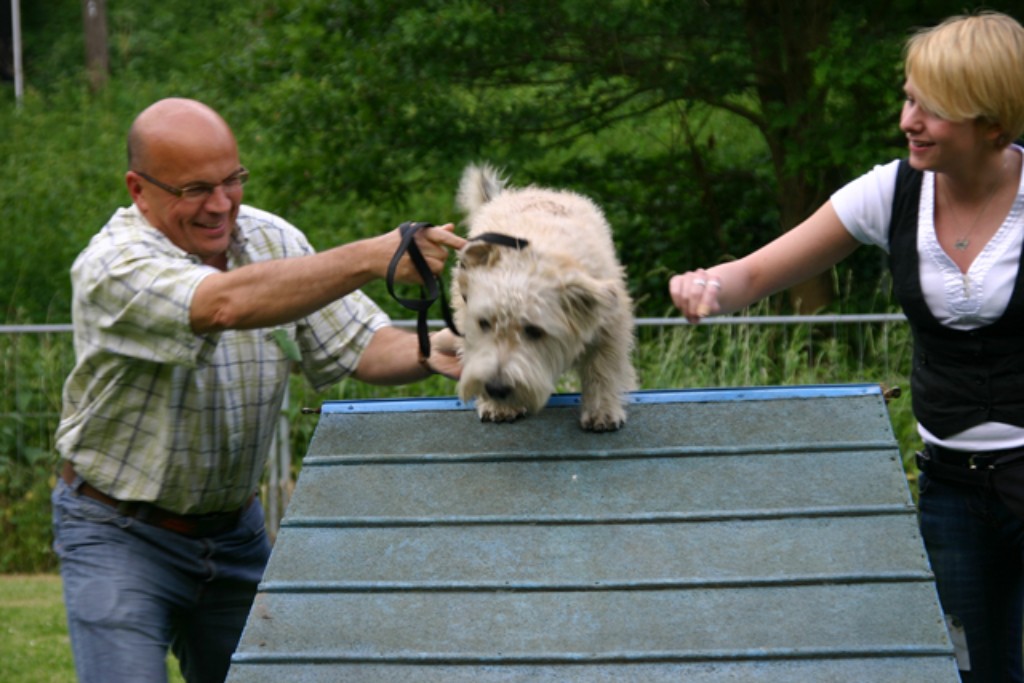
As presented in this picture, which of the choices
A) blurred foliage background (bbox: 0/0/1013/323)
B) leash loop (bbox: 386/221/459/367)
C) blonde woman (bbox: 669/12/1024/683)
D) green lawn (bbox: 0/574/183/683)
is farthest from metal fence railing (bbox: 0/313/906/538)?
blonde woman (bbox: 669/12/1024/683)

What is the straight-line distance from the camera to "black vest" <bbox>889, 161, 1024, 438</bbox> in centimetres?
335

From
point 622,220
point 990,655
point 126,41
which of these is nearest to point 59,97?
point 126,41

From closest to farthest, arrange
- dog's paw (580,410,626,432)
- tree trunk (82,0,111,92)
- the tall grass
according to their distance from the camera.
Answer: dog's paw (580,410,626,432)
the tall grass
tree trunk (82,0,111,92)

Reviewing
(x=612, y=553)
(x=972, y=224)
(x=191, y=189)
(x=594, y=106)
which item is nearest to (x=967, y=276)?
(x=972, y=224)

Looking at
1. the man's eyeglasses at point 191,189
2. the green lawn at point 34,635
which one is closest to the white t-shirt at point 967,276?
the man's eyeglasses at point 191,189

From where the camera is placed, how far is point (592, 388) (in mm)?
4230

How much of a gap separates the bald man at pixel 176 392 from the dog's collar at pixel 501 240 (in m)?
0.42

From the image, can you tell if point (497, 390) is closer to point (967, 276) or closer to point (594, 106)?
point (967, 276)

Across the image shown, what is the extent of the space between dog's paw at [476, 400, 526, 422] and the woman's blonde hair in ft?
5.16

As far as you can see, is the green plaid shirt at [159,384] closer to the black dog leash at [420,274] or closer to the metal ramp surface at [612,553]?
the metal ramp surface at [612,553]

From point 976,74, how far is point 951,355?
710 millimetres

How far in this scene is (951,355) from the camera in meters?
3.44

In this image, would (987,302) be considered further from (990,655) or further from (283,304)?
(283,304)

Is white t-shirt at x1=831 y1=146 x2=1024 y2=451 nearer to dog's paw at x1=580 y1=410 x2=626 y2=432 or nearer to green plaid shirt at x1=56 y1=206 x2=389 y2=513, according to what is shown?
dog's paw at x1=580 y1=410 x2=626 y2=432
